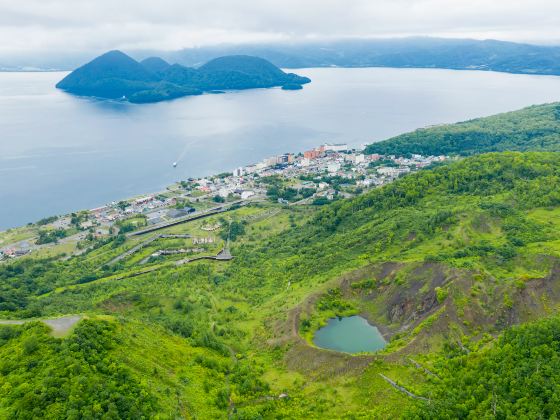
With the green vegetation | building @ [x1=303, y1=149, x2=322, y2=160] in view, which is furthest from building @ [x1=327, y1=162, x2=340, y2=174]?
the green vegetation

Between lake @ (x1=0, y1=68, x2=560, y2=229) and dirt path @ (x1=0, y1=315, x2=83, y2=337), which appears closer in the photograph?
dirt path @ (x1=0, y1=315, x2=83, y2=337)

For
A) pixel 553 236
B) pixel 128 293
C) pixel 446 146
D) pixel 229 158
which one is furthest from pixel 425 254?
pixel 229 158

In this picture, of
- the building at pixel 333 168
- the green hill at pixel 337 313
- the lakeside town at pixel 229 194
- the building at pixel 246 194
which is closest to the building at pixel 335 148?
the lakeside town at pixel 229 194

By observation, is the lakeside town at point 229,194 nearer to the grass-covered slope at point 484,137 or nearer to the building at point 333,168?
the building at point 333,168

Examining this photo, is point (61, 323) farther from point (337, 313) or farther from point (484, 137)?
point (484, 137)

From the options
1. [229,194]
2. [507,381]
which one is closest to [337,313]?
[507,381]

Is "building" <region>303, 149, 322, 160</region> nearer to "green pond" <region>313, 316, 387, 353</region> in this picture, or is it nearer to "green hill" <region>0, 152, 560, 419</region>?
"green hill" <region>0, 152, 560, 419</region>
